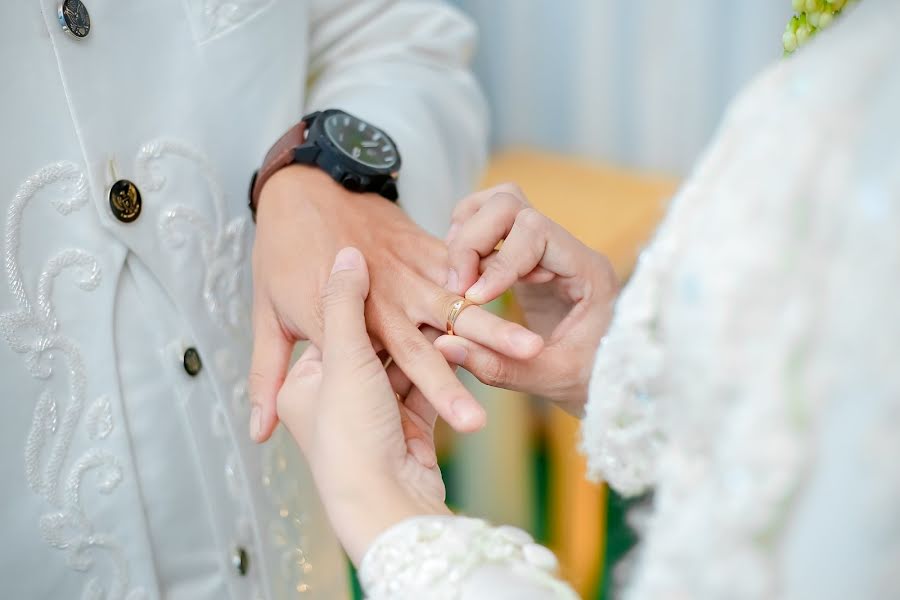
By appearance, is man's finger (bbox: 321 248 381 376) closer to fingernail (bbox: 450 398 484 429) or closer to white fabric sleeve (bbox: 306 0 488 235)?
fingernail (bbox: 450 398 484 429)

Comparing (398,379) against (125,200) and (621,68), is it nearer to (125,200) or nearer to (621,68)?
(125,200)

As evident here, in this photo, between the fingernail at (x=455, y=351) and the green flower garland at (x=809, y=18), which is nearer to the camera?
the green flower garland at (x=809, y=18)

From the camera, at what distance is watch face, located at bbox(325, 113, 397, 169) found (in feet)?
2.63

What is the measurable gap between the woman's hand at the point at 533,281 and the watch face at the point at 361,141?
0.37 feet

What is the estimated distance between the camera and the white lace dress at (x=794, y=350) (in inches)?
12.1

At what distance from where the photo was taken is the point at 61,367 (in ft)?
2.21

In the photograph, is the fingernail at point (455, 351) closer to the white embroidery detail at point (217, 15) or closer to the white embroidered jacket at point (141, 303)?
the white embroidered jacket at point (141, 303)

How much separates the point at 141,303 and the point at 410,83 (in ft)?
1.37

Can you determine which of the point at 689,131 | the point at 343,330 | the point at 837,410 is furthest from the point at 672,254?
the point at 689,131

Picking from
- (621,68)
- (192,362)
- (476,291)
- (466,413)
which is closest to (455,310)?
(476,291)

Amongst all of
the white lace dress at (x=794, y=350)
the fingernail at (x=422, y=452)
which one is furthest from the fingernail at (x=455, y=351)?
the white lace dress at (x=794, y=350)

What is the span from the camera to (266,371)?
712 millimetres

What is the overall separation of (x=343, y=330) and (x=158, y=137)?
0.90 feet

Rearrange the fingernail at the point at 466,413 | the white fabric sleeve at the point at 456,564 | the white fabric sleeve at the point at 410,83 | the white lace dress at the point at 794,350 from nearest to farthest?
1. the white lace dress at the point at 794,350
2. the white fabric sleeve at the point at 456,564
3. the fingernail at the point at 466,413
4. the white fabric sleeve at the point at 410,83
